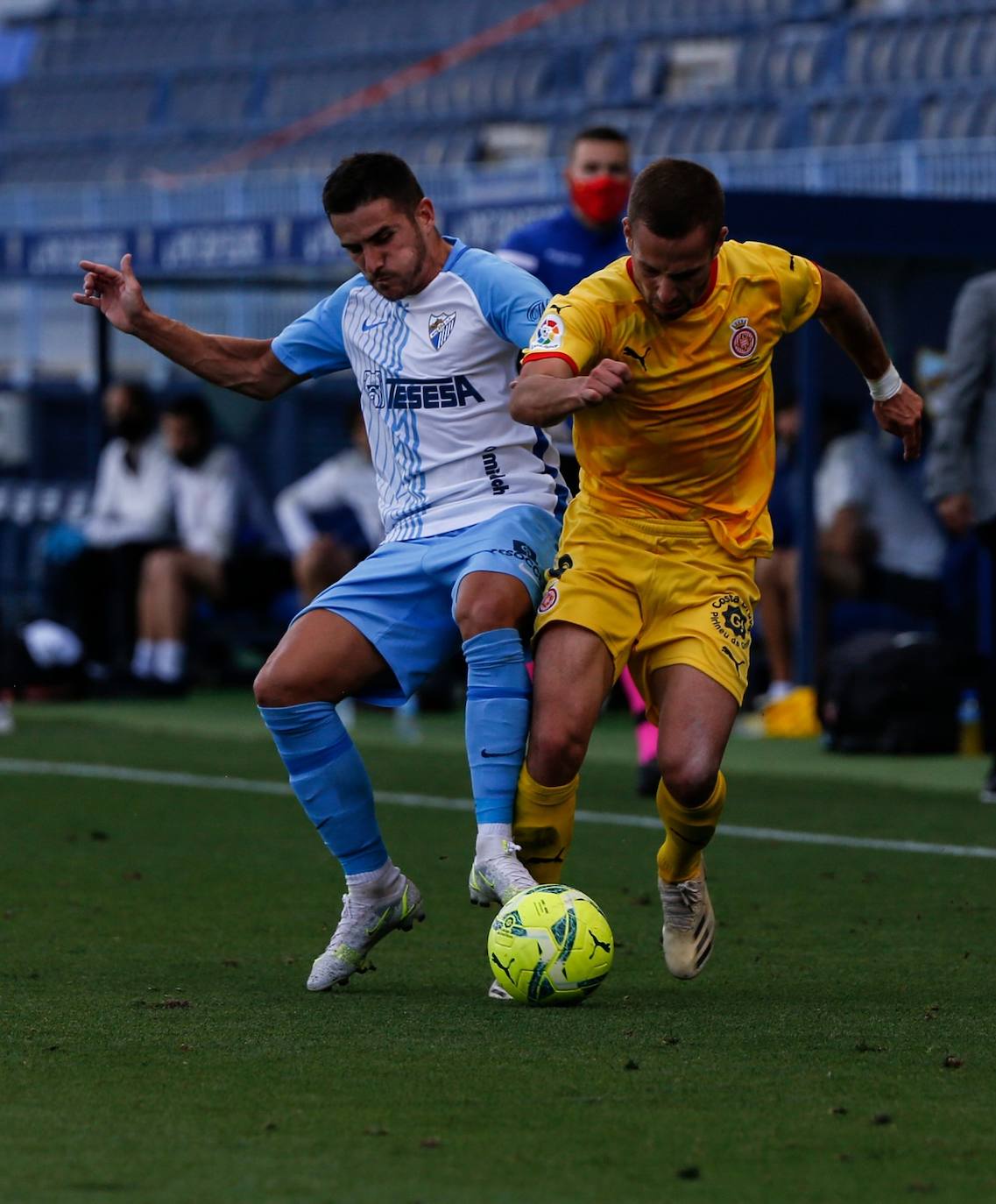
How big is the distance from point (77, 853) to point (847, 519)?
6023 mm

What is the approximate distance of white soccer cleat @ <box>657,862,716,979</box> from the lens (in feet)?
16.1

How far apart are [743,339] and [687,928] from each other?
130cm

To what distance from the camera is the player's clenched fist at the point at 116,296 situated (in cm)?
538

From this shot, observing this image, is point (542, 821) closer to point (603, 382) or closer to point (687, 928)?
point (687, 928)

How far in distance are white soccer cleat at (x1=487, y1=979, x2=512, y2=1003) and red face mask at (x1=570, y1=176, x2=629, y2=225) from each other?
4.14 meters

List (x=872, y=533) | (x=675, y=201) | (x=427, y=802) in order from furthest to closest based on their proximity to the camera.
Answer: (x=872, y=533) → (x=427, y=802) → (x=675, y=201)

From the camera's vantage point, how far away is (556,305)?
190 inches

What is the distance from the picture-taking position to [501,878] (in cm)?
479

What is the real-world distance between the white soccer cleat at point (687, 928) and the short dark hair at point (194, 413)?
9563 millimetres

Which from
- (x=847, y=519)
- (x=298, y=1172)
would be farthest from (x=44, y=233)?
(x=298, y=1172)

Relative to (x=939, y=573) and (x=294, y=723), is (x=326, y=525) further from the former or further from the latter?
(x=294, y=723)

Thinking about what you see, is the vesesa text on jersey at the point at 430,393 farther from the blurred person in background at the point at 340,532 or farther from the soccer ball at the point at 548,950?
the blurred person in background at the point at 340,532

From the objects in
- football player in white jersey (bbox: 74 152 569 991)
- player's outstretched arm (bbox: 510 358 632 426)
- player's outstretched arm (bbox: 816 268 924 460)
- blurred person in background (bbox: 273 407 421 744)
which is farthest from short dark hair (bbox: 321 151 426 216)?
blurred person in background (bbox: 273 407 421 744)

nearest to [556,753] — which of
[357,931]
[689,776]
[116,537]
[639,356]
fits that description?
[689,776]
